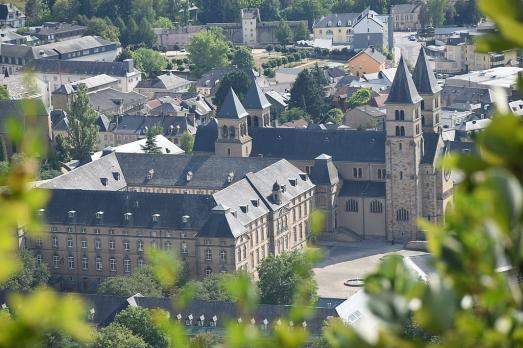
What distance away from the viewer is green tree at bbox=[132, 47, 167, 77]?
152 m

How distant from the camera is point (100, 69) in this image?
144m

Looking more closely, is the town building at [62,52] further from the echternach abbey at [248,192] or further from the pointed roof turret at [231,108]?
the pointed roof turret at [231,108]

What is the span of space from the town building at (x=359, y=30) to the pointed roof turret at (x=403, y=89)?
7743cm

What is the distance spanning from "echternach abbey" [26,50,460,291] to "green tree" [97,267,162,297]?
4.13 meters

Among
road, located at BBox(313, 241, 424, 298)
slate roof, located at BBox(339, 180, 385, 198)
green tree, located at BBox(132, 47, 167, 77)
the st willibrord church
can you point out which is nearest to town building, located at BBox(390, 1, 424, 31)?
green tree, located at BBox(132, 47, 167, 77)

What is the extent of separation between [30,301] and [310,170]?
271ft

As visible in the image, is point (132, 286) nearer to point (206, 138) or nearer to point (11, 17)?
point (206, 138)

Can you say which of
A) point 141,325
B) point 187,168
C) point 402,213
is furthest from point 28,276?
point 402,213

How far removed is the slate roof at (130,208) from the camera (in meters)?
76.3

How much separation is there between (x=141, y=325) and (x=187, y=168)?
1044 inches

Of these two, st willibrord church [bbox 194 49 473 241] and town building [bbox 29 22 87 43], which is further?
town building [bbox 29 22 87 43]

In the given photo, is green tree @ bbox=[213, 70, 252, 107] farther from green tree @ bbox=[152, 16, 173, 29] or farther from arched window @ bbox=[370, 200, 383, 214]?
green tree @ bbox=[152, 16, 173, 29]

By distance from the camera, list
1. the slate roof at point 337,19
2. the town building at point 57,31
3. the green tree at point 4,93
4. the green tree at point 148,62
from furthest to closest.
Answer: the slate roof at point 337,19 < the town building at point 57,31 < the green tree at point 148,62 < the green tree at point 4,93

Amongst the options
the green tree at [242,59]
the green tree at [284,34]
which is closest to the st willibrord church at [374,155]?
the green tree at [242,59]
